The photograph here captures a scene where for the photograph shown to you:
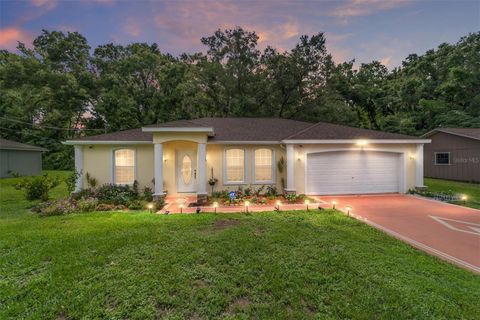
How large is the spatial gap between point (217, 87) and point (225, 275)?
65.4 ft

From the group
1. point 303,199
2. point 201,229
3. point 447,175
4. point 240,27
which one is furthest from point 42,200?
point 447,175

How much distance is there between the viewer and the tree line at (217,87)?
20516 mm

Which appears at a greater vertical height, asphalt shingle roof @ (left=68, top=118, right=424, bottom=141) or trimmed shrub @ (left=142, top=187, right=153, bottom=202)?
asphalt shingle roof @ (left=68, top=118, right=424, bottom=141)

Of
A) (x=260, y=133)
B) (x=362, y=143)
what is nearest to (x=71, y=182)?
(x=260, y=133)

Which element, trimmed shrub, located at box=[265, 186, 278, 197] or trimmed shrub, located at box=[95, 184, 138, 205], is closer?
trimmed shrub, located at box=[95, 184, 138, 205]

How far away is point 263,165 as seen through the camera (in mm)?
10938

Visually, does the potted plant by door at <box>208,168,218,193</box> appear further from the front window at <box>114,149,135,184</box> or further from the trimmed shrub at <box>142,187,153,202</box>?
the front window at <box>114,149,135,184</box>

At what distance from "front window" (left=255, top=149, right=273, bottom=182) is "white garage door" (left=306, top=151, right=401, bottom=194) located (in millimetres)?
1844

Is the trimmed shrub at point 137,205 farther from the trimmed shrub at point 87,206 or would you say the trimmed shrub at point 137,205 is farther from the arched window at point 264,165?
the arched window at point 264,165

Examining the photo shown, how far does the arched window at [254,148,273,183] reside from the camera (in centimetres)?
1088

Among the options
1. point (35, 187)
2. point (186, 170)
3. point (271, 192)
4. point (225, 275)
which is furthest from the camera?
point (186, 170)

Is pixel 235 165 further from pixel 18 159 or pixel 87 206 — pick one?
pixel 18 159

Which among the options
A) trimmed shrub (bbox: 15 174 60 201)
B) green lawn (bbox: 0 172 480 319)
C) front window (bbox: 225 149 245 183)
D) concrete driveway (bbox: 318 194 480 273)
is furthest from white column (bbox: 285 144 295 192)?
trimmed shrub (bbox: 15 174 60 201)

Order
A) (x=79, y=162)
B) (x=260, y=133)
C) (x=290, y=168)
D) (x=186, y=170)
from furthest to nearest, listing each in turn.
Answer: (x=260, y=133)
(x=186, y=170)
(x=79, y=162)
(x=290, y=168)
